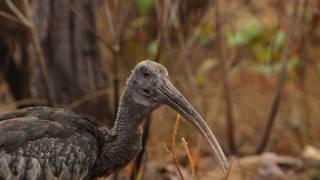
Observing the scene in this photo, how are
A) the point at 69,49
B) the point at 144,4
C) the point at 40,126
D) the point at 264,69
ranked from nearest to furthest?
1. the point at 40,126
2. the point at 69,49
3. the point at 144,4
4. the point at 264,69

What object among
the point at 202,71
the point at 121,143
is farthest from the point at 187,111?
the point at 202,71

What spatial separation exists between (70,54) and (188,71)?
138cm

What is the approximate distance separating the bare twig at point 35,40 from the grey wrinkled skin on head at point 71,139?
1.43m

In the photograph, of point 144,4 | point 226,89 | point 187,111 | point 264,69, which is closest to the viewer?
point 187,111

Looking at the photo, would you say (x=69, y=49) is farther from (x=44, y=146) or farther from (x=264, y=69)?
(x=264, y=69)

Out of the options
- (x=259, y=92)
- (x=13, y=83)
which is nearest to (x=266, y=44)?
(x=259, y=92)

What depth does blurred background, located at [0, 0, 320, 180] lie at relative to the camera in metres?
9.06

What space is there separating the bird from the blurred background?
0.99m

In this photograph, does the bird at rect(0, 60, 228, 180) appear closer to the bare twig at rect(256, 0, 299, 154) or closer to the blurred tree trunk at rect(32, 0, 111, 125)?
the blurred tree trunk at rect(32, 0, 111, 125)

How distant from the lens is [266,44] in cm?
1262

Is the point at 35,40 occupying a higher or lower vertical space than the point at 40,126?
higher

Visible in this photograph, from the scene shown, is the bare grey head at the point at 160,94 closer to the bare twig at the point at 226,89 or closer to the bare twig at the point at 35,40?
the bare twig at the point at 35,40

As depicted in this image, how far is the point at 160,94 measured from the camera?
20.8 feet

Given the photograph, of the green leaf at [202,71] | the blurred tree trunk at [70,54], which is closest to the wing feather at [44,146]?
the blurred tree trunk at [70,54]
